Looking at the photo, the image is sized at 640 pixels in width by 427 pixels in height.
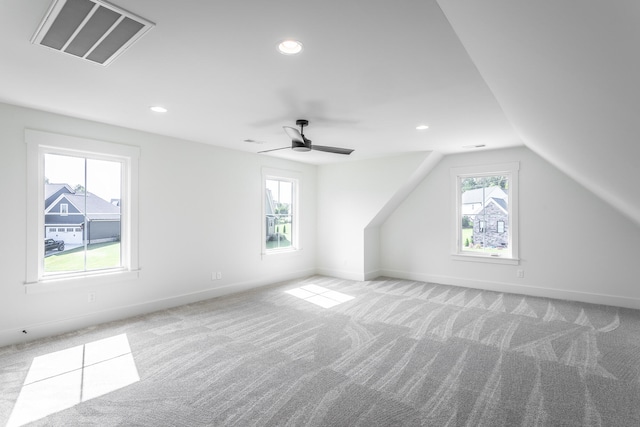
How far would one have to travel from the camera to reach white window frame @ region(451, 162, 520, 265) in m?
5.58

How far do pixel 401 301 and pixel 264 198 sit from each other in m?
3.03

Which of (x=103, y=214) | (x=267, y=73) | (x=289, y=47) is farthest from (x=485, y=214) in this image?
(x=103, y=214)

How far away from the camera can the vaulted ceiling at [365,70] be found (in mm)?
Result: 1322

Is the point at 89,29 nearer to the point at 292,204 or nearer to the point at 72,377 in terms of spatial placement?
the point at 72,377

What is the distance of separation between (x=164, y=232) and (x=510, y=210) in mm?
5584

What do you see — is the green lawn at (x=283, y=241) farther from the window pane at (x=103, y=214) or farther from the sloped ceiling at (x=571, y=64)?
the sloped ceiling at (x=571, y=64)

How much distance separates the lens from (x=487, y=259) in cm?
582

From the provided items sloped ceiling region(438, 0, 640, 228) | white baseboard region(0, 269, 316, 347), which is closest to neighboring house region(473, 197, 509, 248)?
sloped ceiling region(438, 0, 640, 228)

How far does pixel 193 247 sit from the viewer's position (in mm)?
5102

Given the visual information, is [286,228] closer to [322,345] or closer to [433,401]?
[322,345]

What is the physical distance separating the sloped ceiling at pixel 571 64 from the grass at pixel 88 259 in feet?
15.0

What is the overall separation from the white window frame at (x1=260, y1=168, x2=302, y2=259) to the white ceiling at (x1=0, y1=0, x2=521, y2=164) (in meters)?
1.74

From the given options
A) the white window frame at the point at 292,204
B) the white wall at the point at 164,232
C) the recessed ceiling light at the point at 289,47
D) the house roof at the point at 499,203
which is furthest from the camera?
the white window frame at the point at 292,204

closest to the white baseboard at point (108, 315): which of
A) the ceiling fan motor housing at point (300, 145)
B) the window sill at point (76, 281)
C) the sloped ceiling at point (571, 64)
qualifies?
the window sill at point (76, 281)
